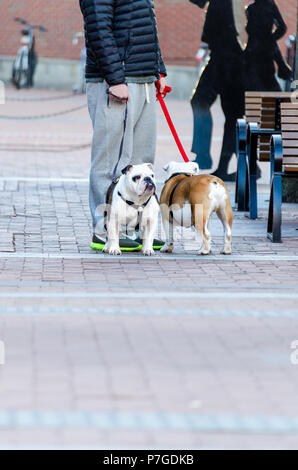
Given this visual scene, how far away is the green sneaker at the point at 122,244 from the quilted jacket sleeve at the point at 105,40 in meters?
1.17

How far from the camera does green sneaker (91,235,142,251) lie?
27.3 ft

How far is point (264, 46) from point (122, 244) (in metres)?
5.49

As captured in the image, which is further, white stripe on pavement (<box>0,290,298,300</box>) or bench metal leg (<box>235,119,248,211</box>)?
bench metal leg (<box>235,119,248,211</box>)

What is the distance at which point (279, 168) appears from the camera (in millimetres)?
8812

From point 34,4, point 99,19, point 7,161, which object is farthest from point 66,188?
point 34,4

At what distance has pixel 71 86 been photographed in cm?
3938

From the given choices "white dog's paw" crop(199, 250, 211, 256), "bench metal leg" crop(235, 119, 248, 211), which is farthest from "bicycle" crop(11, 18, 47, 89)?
"white dog's paw" crop(199, 250, 211, 256)

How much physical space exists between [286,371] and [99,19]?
11.9 ft

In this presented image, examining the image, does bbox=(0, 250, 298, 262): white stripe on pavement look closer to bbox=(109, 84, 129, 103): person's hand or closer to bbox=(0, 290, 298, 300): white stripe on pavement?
bbox=(109, 84, 129, 103): person's hand

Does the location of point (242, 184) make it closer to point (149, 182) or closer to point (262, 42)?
point (262, 42)

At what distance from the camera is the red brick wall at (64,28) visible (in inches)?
1378

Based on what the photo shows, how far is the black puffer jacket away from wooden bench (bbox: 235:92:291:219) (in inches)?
93.2

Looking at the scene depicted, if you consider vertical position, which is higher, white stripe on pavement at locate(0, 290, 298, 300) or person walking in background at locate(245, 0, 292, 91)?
person walking in background at locate(245, 0, 292, 91)

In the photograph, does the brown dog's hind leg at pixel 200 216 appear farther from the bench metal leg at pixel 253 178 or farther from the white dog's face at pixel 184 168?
the bench metal leg at pixel 253 178
